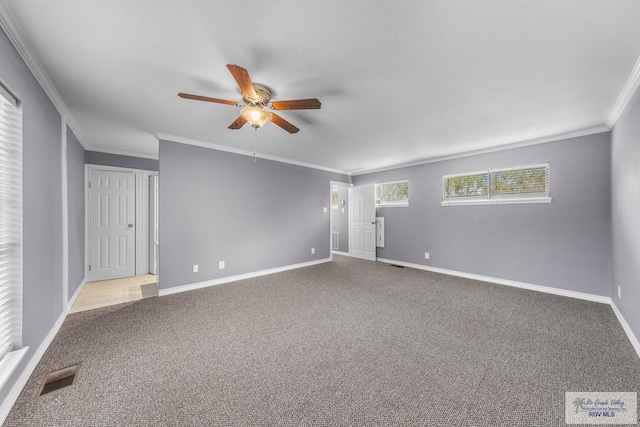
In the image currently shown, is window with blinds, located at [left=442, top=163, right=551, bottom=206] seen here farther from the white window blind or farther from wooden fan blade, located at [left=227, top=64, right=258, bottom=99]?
the white window blind

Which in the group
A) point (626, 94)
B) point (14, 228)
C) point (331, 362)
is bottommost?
point (331, 362)

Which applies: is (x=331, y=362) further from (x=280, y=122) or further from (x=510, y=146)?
(x=510, y=146)

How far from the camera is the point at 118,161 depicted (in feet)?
14.1

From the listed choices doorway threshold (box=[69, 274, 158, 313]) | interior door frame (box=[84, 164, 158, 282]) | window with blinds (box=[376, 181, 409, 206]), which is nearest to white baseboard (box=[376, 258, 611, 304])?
window with blinds (box=[376, 181, 409, 206])

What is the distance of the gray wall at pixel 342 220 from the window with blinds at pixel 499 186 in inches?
104

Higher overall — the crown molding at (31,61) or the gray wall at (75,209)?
the crown molding at (31,61)

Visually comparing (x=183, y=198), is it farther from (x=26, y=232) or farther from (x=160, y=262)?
(x=26, y=232)

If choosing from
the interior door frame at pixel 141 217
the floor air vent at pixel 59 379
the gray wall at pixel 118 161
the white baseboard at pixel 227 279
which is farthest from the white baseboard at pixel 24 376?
the gray wall at pixel 118 161

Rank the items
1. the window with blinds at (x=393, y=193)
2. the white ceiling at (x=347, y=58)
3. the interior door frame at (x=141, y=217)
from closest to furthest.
A: the white ceiling at (x=347, y=58), the interior door frame at (x=141, y=217), the window with blinds at (x=393, y=193)

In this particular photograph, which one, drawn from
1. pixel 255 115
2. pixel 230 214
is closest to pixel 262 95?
pixel 255 115

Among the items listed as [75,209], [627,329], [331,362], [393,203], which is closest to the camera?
[331,362]

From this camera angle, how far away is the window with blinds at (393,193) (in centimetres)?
530

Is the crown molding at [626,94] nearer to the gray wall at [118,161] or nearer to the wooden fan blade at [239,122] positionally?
the wooden fan blade at [239,122]

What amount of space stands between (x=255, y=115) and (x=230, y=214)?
7.99 feet
